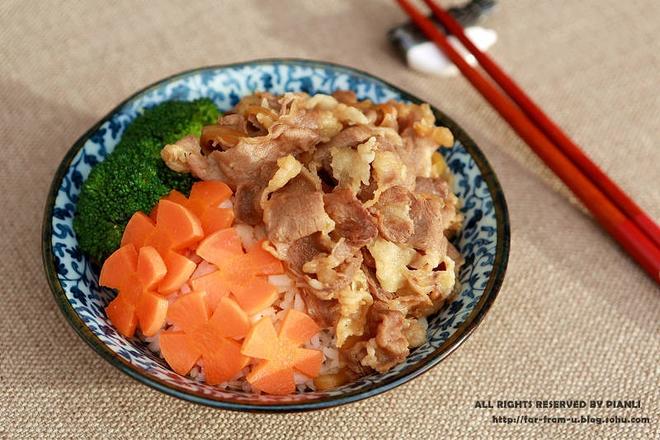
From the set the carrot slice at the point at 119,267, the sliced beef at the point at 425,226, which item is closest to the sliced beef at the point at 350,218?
the sliced beef at the point at 425,226

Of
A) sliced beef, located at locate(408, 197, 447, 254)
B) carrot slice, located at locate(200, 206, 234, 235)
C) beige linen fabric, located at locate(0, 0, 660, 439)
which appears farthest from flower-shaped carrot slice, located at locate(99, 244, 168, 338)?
sliced beef, located at locate(408, 197, 447, 254)

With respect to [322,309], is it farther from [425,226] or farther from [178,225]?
[178,225]

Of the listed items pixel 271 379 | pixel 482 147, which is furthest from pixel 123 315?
pixel 482 147

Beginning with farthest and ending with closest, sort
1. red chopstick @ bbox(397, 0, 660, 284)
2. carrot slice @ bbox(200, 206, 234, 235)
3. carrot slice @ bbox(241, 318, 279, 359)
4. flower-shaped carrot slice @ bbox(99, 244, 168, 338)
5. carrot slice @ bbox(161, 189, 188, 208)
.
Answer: red chopstick @ bbox(397, 0, 660, 284) < carrot slice @ bbox(161, 189, 188, 208) < carrot slice @ bbox(200, 206, 234, 235) < flower-shaped carrot slice @ bbox(99, 244, 168, 338) < carrot slice @ bbox(241, 318, 279, 359)

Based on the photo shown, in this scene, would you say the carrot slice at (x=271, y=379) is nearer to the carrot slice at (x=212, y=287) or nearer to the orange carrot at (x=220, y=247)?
the carrot slice at (x=212, y=287)

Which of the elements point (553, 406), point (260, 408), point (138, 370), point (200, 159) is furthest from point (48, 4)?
point (553, 406)

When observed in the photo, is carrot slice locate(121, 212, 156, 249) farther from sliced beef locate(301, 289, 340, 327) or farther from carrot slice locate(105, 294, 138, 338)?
sliced beef locate(301, 289, 340, 327)

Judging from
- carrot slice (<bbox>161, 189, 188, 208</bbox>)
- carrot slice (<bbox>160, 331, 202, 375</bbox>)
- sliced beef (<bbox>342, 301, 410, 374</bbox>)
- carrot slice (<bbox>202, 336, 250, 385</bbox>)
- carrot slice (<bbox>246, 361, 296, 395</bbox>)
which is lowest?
sliced beef (<bbox>342, 301, 410, 374</bbox>)
